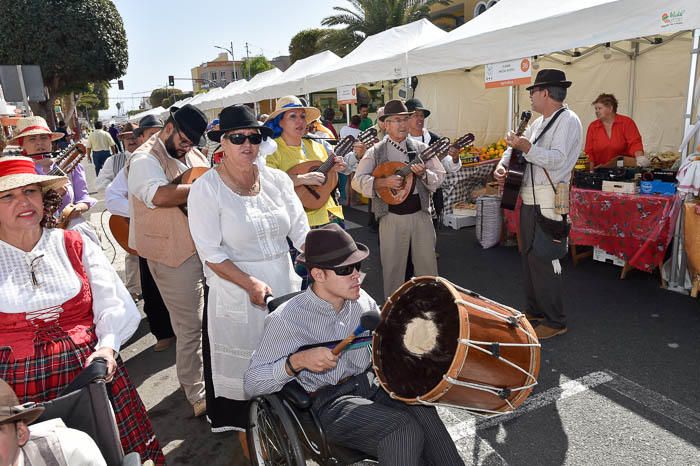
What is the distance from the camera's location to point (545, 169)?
3771 millimetres

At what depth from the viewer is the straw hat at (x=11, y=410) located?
1.33 metres

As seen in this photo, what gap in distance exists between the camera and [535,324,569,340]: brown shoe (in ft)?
13.1

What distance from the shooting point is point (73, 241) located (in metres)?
2.13

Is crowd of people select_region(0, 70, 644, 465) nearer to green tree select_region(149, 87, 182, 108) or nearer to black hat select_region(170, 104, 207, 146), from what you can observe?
black hat select_region(170, 104, 207, 146)

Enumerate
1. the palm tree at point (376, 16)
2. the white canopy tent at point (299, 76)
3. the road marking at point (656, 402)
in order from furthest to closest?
1. the palm tree at point (376, 16)
2. the white canopy tent at point (299, 76)
3. the road marking at point (656, 402)

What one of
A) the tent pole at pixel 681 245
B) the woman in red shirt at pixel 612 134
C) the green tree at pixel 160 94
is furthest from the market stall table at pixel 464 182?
the green tree at pixel 160 94

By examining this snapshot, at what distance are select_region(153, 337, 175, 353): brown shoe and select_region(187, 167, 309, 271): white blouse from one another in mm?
2251

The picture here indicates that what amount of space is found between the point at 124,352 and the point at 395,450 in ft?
11.0

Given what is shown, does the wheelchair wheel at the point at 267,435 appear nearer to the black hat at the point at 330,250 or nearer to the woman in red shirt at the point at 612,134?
the black hat at the point at 330,250

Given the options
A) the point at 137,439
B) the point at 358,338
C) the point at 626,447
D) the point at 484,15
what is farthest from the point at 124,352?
the point at 484,15

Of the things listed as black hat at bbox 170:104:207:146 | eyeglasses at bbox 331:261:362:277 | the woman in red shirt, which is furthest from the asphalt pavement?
black hat at bbox 170:104:207:146

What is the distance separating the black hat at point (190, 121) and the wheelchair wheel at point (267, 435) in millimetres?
1679

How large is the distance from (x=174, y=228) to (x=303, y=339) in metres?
1.41

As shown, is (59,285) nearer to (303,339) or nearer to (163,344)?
(303,339)
